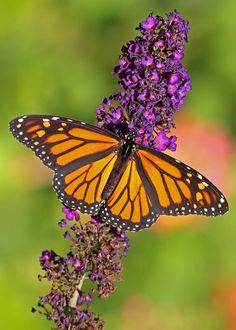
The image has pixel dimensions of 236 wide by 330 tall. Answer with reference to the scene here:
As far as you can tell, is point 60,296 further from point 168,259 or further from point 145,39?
point 168,259

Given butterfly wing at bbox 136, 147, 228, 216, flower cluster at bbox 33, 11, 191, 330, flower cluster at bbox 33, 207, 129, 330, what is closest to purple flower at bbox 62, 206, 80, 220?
flower cluster at bbox 33, 11, 191, 330

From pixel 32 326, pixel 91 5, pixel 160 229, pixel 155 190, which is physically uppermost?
pixel 91 5

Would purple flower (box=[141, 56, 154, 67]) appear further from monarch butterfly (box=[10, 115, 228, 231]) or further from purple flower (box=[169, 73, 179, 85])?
monarch butterfly (box=[10, 115, 228, 231])

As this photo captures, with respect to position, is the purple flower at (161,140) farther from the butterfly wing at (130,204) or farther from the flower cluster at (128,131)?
the butterfly wing at (130,204)

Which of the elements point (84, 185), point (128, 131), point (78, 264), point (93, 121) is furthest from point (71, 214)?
point (93, 121)

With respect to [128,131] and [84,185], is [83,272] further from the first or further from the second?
[128,131]

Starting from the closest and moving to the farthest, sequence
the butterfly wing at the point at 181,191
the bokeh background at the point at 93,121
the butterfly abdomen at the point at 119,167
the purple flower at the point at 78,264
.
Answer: the purple flower at the point at 78,264 → the butterfly wing at the point at 181,191 → the butterfly abdomen at the point at 119,167 → the bokeh background at the point at 93,121

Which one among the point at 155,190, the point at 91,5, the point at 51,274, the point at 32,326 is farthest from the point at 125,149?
the point at 91,5

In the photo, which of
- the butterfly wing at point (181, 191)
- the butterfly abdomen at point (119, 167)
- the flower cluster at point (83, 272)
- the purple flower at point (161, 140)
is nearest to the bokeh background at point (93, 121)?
the flower cluster at point (83, 272)
